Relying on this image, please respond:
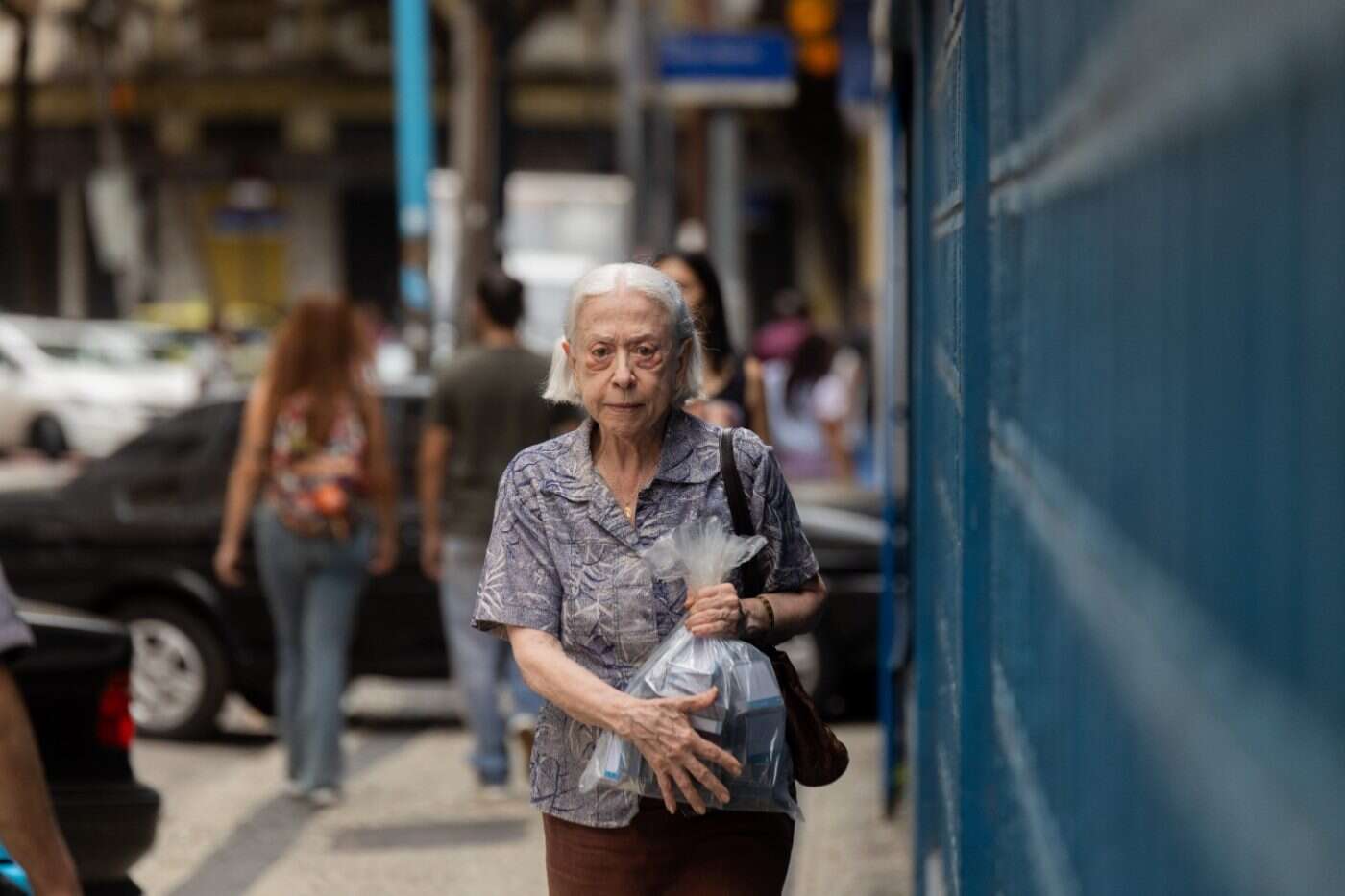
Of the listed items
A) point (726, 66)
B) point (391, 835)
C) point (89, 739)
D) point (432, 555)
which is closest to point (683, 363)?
point (89, 739)

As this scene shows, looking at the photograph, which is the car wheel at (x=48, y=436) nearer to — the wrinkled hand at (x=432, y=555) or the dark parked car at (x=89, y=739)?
the wrinkled hand at (x=432, y=555)

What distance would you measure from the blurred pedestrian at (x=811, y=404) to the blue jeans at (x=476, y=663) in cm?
1062

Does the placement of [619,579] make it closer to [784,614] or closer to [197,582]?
[784,614]

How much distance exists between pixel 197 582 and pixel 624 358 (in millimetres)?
6854

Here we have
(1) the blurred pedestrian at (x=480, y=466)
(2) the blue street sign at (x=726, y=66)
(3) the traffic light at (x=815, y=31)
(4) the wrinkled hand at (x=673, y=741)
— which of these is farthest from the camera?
(3) the traffic light at (x=815, y=31)

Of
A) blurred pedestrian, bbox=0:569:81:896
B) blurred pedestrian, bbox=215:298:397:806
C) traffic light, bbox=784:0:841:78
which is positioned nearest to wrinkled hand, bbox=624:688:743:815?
blurred pedestrian, bbox=0:569:81:896

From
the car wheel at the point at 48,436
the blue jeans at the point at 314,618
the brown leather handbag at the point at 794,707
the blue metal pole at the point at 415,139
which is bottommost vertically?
the car wheel at the point at 48,436

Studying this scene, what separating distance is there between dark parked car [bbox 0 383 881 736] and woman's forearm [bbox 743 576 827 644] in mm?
6344

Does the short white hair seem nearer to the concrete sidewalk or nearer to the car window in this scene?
the concrete sidewalk

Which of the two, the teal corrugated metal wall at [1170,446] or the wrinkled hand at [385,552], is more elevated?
the teal corrugated metal wall at [1170,446]

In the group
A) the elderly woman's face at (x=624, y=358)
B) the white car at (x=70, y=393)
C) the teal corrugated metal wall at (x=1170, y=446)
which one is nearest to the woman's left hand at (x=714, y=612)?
the elderly woman's face at (x=624, y=358)

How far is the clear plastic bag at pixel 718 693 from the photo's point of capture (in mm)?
3268

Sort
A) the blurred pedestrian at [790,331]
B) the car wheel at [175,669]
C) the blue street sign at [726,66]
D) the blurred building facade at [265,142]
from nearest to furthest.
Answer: the car wheel at [175,669]
the blue street sign at [726,66]
the blurred pedestrian at [790,331]
the blurred building facade at [265,142]

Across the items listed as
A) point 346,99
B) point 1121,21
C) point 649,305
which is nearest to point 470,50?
point 649,305
